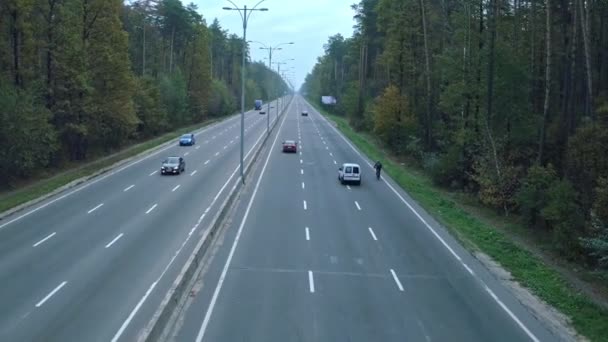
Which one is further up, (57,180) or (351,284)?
(57,180)

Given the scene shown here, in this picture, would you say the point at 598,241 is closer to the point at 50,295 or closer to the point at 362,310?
the point at 362,310

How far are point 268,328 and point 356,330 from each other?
194 cm

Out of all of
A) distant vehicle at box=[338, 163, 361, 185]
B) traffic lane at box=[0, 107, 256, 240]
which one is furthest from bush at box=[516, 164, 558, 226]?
traffic lane at box=[0, 107, 256, 240]

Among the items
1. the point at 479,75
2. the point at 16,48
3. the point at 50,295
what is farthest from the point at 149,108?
the point at 50,295

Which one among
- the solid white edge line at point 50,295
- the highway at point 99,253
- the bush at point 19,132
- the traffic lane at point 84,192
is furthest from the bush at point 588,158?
the bush at point 19,132

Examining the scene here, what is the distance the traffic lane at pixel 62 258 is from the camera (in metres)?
17.4

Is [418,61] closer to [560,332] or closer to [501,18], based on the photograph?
[501,18]

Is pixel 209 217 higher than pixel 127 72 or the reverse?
the reverse

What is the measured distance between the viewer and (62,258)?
67.9 ft

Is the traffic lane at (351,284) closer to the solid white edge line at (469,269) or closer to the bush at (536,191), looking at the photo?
the solid white edge line at (469,269)

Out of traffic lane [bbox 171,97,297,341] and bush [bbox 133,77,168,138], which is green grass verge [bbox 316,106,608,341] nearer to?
traffic lane [bbox 171,97,297,341]

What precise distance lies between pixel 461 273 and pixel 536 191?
359 inches

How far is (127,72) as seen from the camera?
5069 centimetres

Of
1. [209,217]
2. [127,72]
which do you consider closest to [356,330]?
[209,217]
